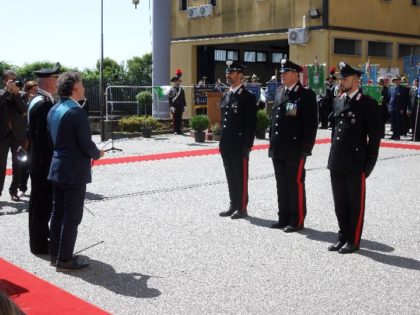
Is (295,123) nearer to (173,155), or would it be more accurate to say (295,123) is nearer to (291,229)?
(291,229)

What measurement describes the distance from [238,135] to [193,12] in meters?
25.6

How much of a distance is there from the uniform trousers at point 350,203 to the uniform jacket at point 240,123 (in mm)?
1775

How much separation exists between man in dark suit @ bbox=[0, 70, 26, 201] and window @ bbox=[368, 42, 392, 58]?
73.7ft

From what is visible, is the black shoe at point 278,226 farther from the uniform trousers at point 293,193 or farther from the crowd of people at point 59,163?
the crowd of people at point 59,163

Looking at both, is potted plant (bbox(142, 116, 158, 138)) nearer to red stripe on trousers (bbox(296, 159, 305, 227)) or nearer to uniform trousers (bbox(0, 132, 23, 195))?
uniform trousers (bbox(0, 132, 23, 195))

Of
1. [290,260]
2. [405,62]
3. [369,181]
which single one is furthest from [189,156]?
[405,62]

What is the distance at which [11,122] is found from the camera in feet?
30.6

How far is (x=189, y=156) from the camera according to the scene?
15070mm

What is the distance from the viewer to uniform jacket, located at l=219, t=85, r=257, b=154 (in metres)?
8.03

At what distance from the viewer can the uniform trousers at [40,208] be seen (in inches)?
246

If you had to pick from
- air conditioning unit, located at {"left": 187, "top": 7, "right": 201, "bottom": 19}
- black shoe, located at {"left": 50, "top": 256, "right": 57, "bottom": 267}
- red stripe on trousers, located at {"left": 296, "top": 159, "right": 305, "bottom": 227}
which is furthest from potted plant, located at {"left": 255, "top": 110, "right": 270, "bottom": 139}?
air conditioning unit, located at {"left": 187, "top": 7, "right": 201, "bottom": 19}

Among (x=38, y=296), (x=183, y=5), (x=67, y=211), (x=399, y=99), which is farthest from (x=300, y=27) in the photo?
(x=38, y=296)

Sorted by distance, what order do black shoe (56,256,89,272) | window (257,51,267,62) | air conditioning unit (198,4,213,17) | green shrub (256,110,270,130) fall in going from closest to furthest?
black shoe (56,256,89,272), green shrub (256,110,270,130), air conditioning unit (198,4,213,17), window (257,51,267,62)

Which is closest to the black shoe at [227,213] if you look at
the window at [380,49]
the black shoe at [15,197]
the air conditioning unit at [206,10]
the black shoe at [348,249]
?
the black shoe at [348,249]
